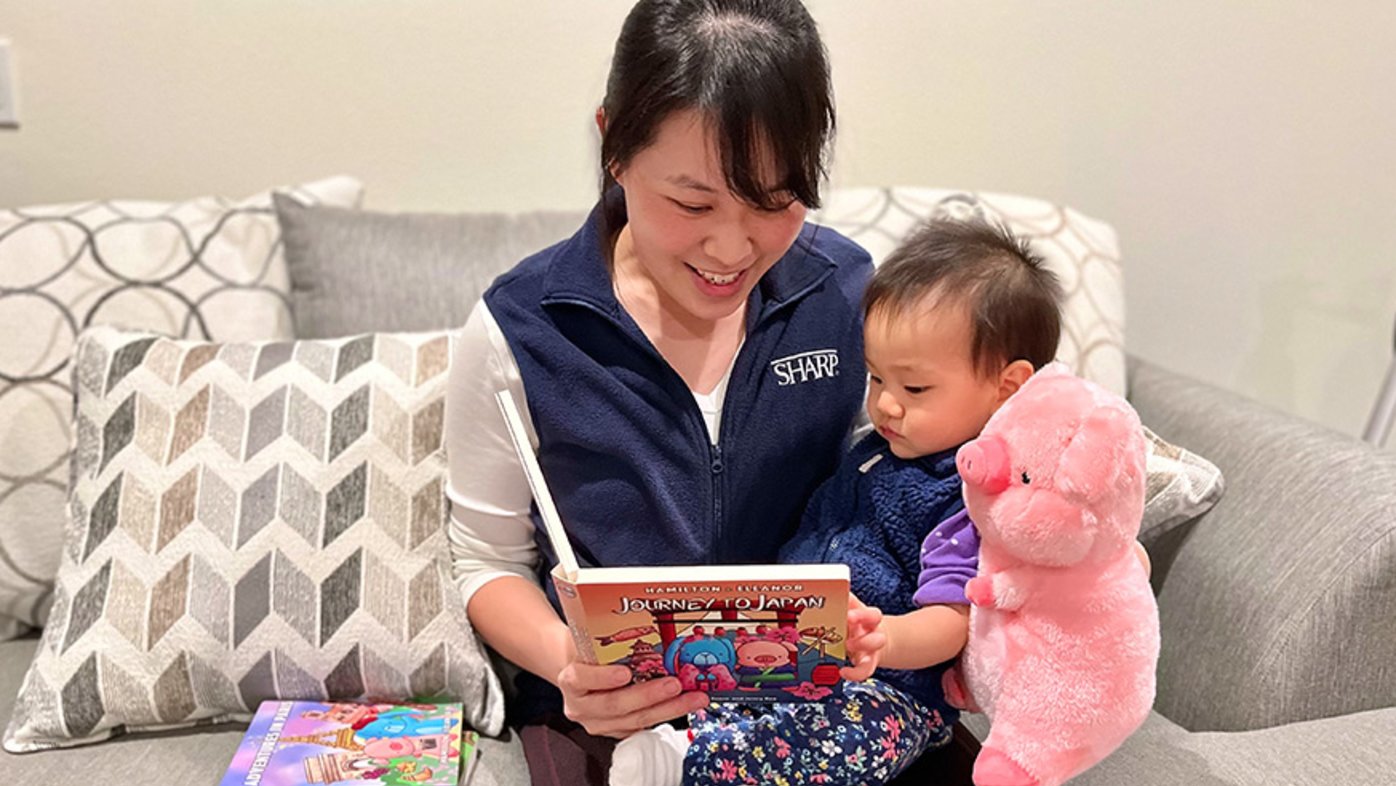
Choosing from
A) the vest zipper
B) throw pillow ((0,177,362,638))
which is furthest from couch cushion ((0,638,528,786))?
the vest zipper

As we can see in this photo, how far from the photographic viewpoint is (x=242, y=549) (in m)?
1.38

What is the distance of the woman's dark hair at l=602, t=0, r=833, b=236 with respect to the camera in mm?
1039

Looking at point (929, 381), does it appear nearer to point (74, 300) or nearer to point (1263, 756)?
point (1263, 756)

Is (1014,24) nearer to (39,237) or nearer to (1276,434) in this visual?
(1276,434)

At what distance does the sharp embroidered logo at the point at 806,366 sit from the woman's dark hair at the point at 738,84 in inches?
8.9

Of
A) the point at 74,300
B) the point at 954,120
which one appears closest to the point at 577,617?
the point at 74,300

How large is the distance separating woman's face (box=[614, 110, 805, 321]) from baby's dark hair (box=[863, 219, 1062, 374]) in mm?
126

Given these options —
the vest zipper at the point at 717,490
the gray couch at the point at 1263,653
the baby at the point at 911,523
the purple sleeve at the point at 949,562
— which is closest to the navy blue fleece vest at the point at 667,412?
Result: the vest zipper at the point at 717,490

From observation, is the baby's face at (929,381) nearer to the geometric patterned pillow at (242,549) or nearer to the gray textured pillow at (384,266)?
the geometric patterned pillow at (242,549)

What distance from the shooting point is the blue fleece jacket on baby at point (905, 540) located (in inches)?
44.5

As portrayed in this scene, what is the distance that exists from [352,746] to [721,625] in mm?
532

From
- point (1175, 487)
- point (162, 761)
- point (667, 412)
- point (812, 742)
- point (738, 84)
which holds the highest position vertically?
point (738, 84)

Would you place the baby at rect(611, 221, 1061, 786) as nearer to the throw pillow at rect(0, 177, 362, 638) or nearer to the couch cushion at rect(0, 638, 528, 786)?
the couch cushion at rect(0, 638, 528, 786)

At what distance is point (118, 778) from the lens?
1.29m
